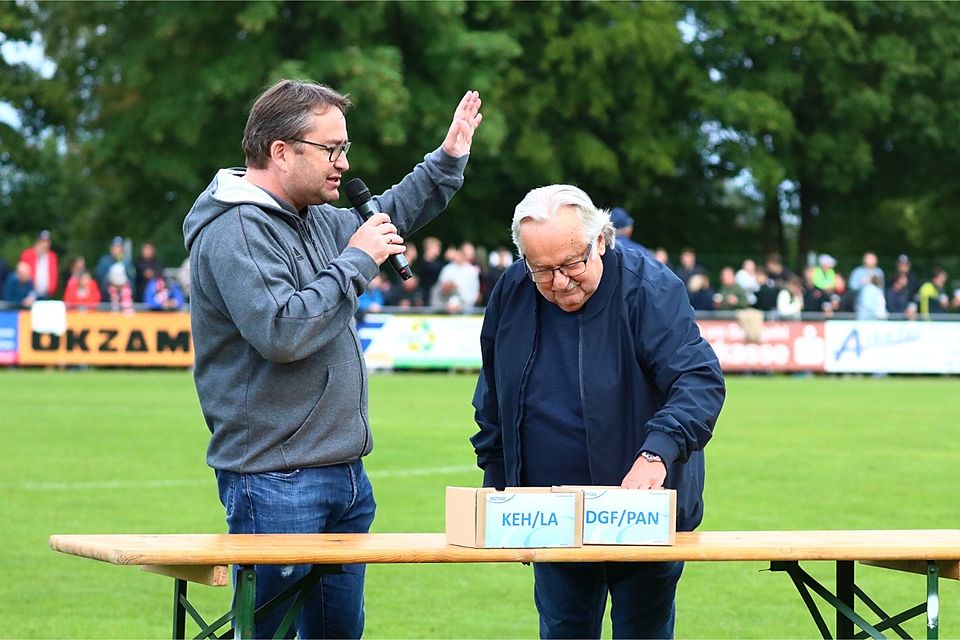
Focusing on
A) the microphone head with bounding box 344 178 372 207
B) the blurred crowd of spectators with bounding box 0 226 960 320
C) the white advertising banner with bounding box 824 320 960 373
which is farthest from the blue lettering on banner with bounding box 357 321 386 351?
the microphone head with bounding box 344 178 372 207

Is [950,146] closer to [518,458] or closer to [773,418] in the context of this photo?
[773,418]

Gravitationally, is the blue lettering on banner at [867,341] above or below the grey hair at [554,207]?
below

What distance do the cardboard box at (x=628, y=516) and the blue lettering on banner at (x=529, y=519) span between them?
104mm

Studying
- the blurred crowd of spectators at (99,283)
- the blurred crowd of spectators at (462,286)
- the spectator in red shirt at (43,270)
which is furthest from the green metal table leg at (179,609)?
the spectator in red shirt at (43,270)

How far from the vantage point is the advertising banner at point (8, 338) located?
27.2m

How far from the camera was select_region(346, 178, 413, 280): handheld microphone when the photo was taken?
5.32 metres

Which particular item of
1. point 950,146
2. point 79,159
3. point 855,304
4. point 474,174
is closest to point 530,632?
point 855,304

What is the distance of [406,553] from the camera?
482 centimetres

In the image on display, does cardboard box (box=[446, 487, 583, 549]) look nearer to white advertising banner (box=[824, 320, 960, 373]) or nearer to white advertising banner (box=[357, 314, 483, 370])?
white advertising banner (box=[357, 314, 483, 370])

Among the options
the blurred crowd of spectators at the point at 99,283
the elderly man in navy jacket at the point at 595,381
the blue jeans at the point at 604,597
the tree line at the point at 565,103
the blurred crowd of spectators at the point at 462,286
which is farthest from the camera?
the tree line at the point at 565,103

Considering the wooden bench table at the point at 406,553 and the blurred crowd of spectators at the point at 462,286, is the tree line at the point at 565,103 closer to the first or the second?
the blurred crowd of spectators at the point at 462,286

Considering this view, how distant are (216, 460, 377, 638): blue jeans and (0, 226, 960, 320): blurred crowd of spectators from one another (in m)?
21.9

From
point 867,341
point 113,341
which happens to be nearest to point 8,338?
point 113,341

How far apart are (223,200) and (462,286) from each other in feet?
77.2
